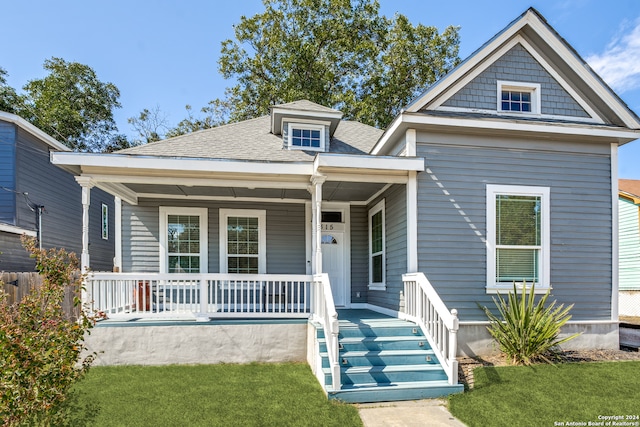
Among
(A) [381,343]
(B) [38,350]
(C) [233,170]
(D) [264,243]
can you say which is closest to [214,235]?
(D) [264,243]

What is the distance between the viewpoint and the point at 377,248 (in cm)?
865

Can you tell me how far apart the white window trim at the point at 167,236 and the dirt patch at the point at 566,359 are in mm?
A: 5461

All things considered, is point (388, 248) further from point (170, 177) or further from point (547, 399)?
point (170, 177)

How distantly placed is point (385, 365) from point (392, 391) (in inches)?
21.3

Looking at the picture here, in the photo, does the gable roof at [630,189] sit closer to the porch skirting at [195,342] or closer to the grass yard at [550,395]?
the grass yard at [550,395]

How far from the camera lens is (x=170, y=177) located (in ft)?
23.1

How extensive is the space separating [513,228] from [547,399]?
3.02 metres

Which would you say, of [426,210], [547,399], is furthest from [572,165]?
[547,399]

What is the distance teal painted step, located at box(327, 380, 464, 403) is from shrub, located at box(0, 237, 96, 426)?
283 centimetres

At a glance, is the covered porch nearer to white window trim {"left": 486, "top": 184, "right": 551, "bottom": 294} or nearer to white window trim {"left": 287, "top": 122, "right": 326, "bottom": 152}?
white window trim {"left": 287, "top": 122, "right": 326, "bottom": 152}

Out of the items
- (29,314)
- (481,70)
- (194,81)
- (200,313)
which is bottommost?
(200,313)

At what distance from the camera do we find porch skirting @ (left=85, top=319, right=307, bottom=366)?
254 inches

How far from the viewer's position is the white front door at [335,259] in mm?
9117

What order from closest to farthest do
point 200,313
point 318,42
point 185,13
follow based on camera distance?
point 200,313
point 185,13
point 318,42
